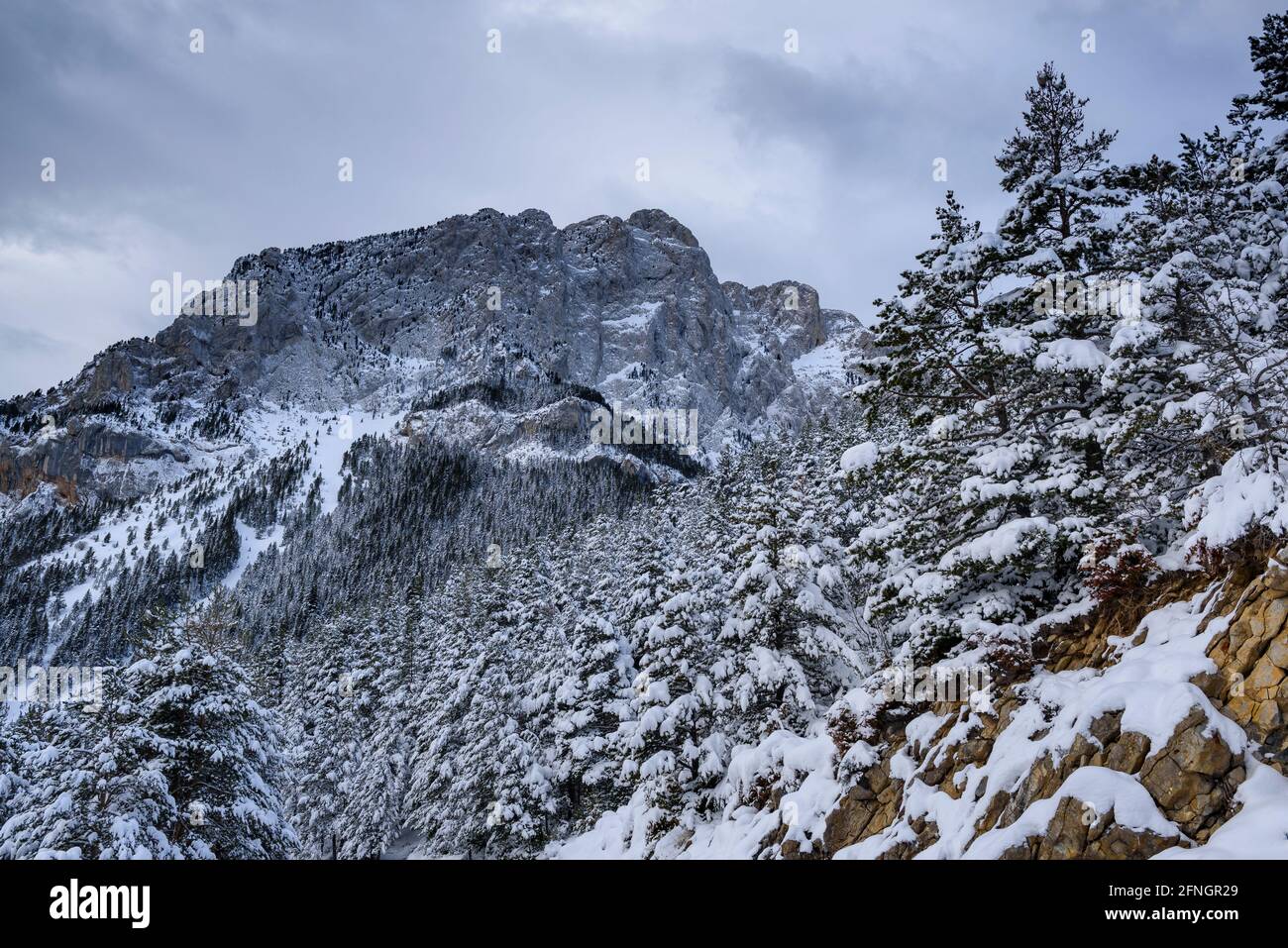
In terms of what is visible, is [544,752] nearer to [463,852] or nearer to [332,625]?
[463,852]

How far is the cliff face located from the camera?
630cm

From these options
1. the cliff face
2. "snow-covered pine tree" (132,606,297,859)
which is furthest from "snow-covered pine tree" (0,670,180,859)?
the cliff face

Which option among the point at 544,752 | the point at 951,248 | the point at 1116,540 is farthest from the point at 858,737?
the point at 544,752

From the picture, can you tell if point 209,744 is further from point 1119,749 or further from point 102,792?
point 1119,749

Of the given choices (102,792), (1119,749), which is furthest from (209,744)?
(1119,749)

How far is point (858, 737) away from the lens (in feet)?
39.6

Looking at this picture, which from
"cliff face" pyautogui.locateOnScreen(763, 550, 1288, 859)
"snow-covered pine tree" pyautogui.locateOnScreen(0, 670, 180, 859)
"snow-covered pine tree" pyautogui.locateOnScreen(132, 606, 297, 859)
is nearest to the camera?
"cliff face" pyautogui.locateOnScreen(763, 550, 1288, 859)

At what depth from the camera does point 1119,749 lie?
7.21 meters

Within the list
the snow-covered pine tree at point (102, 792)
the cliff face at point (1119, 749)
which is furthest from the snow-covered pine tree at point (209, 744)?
the cliff face at point (1119, 749)

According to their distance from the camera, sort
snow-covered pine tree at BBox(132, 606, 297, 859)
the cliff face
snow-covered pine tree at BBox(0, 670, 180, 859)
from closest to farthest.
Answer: the cliff face, snow-covered pine tree at BBox(0, 670, 180, 859), snow-covered pine tree at BBox(132, 606, 297, 859)

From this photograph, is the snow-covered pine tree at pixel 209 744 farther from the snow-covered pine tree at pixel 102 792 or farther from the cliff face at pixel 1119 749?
the cliff face at pixel 1119 749

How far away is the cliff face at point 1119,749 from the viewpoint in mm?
6305

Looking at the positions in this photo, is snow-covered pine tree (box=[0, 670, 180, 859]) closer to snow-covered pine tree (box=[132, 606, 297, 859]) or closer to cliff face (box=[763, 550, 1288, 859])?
snow-covered pine tree (box=[132, 606, 297, 859])
